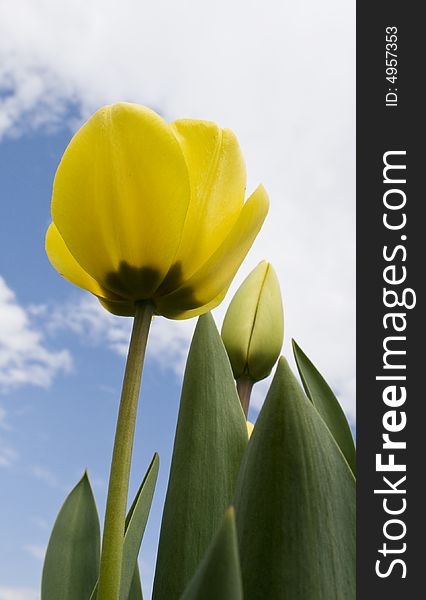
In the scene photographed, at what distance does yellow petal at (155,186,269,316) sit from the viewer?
52 cm

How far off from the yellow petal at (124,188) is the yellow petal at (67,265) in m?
0.07

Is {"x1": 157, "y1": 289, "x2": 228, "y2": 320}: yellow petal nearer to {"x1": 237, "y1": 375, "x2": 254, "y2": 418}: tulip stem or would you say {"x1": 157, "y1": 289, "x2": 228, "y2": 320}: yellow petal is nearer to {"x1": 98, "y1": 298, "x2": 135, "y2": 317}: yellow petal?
{"x1": 98, "y1": 298, "x2": 135, "y2": 317}: yellow petal

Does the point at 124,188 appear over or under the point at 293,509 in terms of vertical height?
over

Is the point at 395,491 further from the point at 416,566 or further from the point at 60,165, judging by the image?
the point at 60,165

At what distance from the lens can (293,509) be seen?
1.36 feet

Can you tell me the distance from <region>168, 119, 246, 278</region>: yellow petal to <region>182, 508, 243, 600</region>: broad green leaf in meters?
0.24

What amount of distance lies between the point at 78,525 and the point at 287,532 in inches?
15.6

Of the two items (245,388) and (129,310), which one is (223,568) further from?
(245,388)

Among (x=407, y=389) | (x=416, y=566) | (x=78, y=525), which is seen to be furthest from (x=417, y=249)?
(x=78, y=525)

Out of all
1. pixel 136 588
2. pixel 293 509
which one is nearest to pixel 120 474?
pixel 293 509

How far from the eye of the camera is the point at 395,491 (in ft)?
1.62

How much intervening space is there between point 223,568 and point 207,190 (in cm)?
28

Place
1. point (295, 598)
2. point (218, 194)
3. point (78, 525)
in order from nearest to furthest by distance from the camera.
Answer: point (295, 598) → point (218, 194) → point (78, 525)

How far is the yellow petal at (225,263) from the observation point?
1.70 feet
